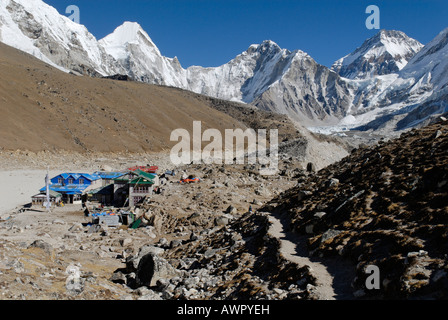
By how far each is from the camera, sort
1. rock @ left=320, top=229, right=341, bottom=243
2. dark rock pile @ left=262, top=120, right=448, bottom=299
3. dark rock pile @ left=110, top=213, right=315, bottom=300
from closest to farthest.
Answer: dark rock pile @ left=262, top=120, right=448, bottom=299 → dark rock pile @ left=110, top=213, right=315, bottom=300 → rock @ left=320, top=229, right=341, bottom=243

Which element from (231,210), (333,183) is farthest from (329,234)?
(231,210)

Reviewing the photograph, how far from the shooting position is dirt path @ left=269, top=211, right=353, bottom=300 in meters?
10.2

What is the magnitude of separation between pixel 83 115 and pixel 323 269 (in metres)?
91.3

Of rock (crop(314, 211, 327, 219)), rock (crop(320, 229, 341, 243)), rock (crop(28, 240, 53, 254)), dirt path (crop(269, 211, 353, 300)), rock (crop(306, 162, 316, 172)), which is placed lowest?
dirt path (crop(269, 211, 353, 300))

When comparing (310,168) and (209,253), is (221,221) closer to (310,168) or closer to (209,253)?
(209,253)

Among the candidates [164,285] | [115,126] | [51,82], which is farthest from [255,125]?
[164,285]

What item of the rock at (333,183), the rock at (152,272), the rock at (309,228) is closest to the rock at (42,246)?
the rock at (152,272)

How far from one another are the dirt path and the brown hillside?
67208 millimetres

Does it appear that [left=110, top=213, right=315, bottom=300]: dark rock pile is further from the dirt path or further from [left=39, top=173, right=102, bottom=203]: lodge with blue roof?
[left=39, top=173, right=102, bottom=203]: lodge with blue roof

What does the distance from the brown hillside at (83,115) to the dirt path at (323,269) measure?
6721 cm

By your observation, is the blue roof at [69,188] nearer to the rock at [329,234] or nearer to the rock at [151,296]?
the rock at [151,296]

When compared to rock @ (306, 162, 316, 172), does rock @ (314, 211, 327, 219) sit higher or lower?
lower

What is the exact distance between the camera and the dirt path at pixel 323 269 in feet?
33.6

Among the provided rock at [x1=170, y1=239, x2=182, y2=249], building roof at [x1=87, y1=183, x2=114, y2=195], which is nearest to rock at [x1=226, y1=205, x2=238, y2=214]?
rock at [x1=170, y1=239, x2=182, y2=249]
